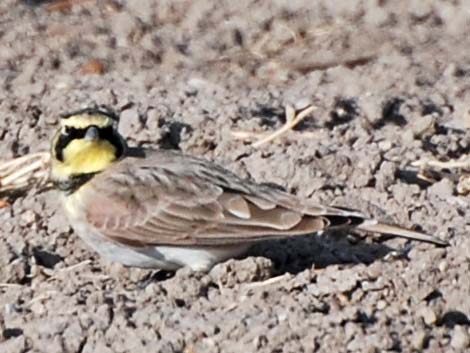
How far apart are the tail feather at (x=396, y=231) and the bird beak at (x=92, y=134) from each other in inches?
50.4

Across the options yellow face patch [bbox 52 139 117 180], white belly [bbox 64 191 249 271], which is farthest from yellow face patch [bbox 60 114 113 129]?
white belly [bbox 64 191 249 271]

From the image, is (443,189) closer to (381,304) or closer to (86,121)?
(381,304)

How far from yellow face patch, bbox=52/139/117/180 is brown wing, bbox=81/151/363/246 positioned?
0.05m

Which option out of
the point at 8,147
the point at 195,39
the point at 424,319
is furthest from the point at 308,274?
the point at 195,39

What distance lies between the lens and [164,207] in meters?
7.84

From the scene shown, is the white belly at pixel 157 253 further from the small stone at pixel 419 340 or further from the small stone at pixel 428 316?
the small stone at pixel 419 340

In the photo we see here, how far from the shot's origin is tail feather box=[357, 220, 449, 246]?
7.52 metres

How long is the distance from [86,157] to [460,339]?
2046mm

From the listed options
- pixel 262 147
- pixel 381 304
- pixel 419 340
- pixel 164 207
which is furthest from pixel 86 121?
pixel 419 340

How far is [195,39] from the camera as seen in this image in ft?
36.7

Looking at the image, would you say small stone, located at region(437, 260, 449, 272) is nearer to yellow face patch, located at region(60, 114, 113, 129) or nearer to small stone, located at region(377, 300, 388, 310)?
small stone, located at region(377, 300, 388, 310)

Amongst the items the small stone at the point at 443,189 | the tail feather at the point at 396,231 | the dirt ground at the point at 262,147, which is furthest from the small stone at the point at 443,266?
the small stone at the point at 443,189

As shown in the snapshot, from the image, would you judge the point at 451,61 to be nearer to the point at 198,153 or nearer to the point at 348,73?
the point at 348,73

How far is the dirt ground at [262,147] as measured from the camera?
23.0ft
